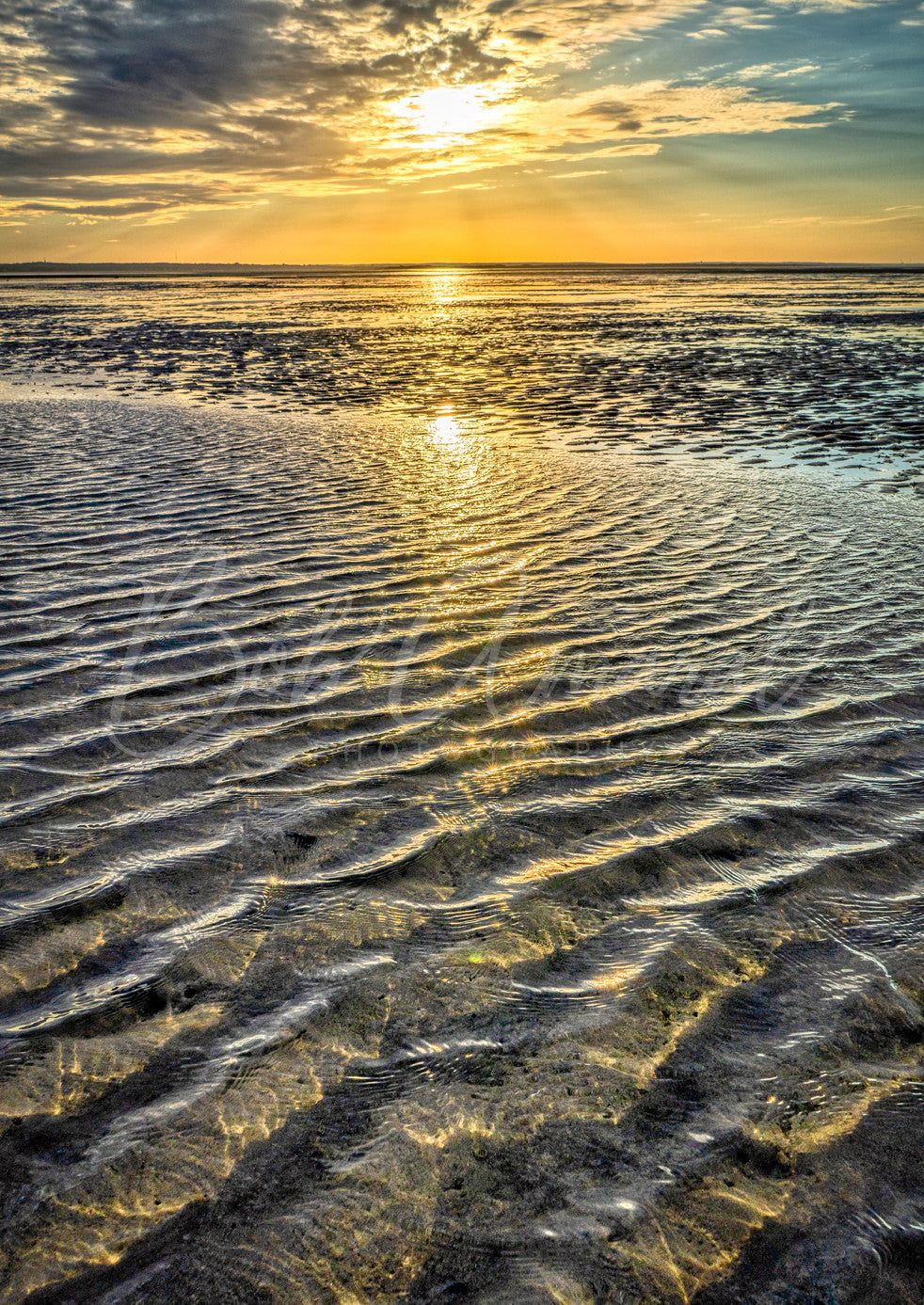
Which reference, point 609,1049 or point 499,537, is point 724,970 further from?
point 499,537

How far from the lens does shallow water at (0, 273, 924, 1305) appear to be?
1.81 meters

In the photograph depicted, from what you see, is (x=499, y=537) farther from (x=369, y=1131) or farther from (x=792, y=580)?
(x=369, y=1131)

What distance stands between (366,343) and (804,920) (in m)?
24.9

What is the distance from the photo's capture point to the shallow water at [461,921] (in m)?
1.81

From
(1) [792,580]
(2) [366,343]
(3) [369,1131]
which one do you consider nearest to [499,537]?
(1) [792,580]

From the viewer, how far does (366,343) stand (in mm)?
25141

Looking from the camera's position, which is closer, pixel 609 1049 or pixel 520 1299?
pixel 520 1299

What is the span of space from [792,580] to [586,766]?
3.11 m

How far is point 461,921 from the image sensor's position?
2.69 meters

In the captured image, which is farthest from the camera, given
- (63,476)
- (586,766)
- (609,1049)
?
(63,476)

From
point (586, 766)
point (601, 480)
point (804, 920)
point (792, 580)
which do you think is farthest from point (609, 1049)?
point (601, 480)

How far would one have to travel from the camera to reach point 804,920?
2709 millimetres

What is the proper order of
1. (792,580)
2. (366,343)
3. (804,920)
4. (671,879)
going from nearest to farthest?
(804,920)
(671,879)
(792,580)
(366,343)

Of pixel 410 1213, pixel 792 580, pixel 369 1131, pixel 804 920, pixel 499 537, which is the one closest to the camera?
pixel 410 1213
